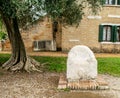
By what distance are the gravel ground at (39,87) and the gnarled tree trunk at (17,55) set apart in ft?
3.01

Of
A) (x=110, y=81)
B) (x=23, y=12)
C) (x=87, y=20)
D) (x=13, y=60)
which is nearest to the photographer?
(x=23, y=12)

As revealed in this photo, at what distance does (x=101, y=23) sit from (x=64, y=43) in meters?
2.97

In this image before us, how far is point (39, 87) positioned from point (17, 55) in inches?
161

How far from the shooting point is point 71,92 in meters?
10.0

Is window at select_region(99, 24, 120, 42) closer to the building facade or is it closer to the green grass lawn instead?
the building facade

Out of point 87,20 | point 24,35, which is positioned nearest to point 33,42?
point 24,35

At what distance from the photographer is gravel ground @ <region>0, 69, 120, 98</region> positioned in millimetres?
9695

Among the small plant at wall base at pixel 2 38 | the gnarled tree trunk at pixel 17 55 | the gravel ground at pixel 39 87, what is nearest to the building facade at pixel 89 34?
the small plant at wall base at pixel 2 38

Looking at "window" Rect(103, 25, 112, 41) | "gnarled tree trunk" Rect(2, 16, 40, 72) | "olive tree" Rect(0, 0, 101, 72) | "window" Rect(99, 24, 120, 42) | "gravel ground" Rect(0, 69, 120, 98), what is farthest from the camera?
"window" Rect(103, 25, 112, 41)

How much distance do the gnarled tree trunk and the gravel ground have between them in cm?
92

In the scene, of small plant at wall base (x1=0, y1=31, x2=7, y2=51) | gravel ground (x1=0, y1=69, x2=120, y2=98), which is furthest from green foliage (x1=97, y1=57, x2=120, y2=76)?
small plant at wall base (x1=0, y1=31, x2=7, y2=51)

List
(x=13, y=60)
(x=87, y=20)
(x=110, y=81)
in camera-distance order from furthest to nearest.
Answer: (x=87, y=20), (x=13, y=60), (x=110, y=81)

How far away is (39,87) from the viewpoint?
424 inches

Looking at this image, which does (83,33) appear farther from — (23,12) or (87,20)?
(23,12)
